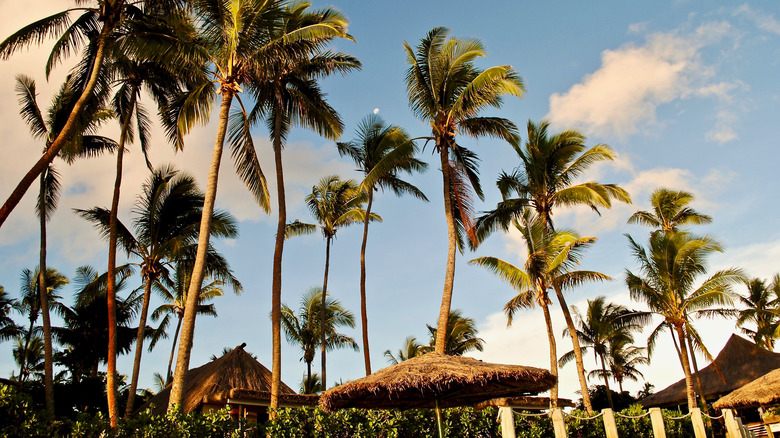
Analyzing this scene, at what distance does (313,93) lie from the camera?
14883mm

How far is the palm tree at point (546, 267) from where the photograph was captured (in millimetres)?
16781

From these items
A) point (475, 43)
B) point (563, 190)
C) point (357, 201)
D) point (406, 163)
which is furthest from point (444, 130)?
point (357, 201)

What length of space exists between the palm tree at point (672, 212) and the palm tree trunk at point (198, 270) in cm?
2180

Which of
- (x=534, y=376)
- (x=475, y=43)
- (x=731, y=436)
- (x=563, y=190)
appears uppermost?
(x=475, y=43)

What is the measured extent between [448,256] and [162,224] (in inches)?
394

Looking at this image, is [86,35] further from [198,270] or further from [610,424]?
[610,424]

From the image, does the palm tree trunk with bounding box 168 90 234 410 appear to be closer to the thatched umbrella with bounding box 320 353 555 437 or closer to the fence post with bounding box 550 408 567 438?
the thatched umbrella with bounding box 320 353 555 437

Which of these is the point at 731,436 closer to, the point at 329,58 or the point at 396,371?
the point at 396,371

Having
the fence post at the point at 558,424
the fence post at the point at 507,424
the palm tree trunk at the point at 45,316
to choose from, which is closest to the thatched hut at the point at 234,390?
the palm tree trunk at the point at 45,316

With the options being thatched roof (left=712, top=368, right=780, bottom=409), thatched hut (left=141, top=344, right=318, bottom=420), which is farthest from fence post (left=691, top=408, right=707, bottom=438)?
thatched hut (left=141, top=344, right=318, bottom=420)

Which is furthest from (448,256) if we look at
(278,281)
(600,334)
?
(600,334)

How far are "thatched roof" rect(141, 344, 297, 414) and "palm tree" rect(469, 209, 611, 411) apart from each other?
8.22m

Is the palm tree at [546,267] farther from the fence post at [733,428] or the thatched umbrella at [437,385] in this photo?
the thatched umbrella at [437,385]

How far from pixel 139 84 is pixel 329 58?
19.3 feet
